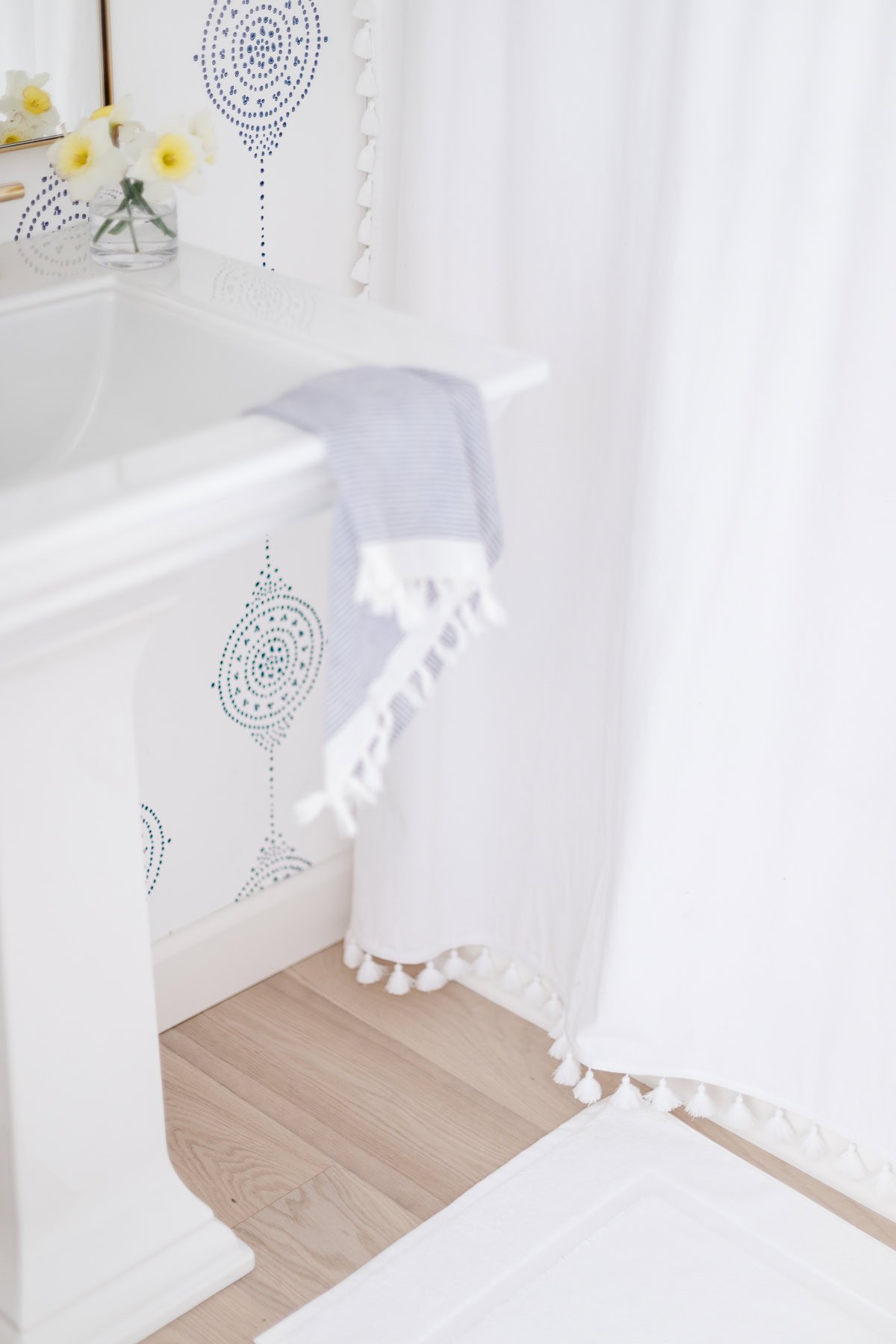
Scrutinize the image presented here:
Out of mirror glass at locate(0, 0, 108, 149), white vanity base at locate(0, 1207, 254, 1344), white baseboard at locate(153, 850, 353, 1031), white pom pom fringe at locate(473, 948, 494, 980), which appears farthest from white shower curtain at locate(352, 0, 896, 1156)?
white vanity base at locate(0, 1207, 254, 1344)

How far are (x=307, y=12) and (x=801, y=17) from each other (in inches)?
21.5

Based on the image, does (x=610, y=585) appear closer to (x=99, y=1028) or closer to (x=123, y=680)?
(x=123, y=680)

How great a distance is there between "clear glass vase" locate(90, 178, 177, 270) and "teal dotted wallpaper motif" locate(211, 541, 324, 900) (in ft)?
1.49

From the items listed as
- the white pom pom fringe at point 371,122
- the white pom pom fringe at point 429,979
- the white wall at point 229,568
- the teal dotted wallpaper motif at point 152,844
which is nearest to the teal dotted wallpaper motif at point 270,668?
the white wall at point 229,568

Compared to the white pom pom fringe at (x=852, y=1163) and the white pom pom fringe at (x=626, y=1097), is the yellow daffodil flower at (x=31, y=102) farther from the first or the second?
the white pom pom fringe at (x=852, y=1163)

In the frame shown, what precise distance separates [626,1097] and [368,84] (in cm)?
118

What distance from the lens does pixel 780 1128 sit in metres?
1.69

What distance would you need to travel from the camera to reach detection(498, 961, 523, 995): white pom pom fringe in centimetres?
193

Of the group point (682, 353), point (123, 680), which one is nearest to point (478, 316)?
point (682, 353)

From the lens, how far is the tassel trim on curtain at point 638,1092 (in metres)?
1.67

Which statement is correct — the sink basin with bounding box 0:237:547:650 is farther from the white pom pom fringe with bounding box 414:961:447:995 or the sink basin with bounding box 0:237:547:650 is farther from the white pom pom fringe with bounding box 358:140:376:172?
the white pom pom fringe with bounding box 414:961:447:995

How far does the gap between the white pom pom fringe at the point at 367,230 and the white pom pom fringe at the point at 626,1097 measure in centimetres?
101

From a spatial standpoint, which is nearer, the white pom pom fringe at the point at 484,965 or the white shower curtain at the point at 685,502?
the white shower curtain at the point at 685,502

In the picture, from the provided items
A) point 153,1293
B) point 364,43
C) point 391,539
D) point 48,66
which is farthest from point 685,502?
point 153,1293
